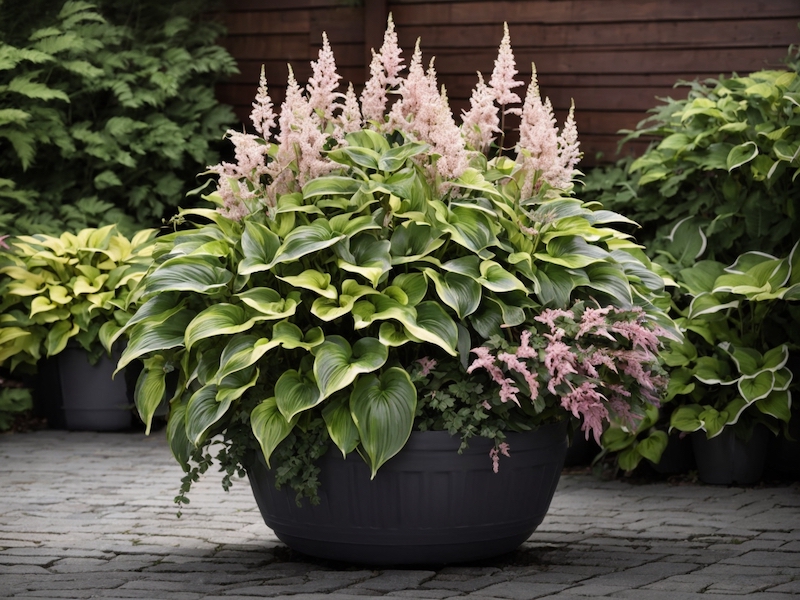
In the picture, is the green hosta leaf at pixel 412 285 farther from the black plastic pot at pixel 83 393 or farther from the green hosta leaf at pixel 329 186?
the black plastic pot at pixel 83 393

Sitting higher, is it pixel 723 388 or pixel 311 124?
pixel 311 124

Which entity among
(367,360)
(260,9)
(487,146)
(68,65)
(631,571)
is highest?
(260,9)

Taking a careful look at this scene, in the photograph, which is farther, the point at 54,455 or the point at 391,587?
the point at 54,455

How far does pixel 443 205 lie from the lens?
11.2ft

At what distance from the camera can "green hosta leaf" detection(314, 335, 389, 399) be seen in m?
3.10

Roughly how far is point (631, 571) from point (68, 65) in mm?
4768

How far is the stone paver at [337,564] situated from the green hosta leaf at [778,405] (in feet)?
1.18

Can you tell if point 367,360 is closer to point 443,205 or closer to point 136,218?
point 443,205

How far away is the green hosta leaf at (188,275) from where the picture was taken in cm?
335

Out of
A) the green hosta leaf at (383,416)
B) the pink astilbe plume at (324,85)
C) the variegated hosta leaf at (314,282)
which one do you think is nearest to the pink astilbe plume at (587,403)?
the green hosta leaf at (383,416)

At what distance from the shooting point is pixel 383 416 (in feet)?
10.3

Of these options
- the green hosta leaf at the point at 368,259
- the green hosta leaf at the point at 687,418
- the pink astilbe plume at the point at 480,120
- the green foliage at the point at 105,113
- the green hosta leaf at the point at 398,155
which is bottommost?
the green hosta leaf at the point at 687,418

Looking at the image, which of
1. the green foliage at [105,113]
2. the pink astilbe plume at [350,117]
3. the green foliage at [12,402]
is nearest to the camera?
the pink astilbe plume at [350,117]

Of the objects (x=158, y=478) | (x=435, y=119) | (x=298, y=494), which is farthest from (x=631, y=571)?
(x=158, y=478)
